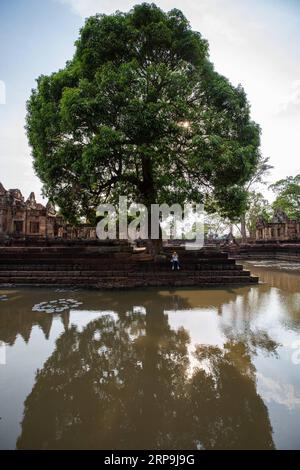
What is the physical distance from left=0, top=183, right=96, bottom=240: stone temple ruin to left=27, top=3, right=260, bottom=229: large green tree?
9018 mm

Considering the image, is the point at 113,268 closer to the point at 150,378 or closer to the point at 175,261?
the point at 175,261

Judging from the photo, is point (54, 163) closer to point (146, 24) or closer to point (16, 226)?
point (146, 24)

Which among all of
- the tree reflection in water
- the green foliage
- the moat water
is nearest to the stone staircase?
the moat water

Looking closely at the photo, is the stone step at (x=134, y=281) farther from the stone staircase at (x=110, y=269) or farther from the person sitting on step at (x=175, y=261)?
the person sitting on step at (x=175, y=261)

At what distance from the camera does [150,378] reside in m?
3.63

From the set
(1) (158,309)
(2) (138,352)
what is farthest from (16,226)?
(2) (138,352)

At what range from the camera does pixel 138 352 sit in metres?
4.52

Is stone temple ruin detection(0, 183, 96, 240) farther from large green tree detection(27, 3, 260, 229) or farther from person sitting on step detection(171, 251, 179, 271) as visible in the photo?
person sitting on step detection(171, 251, 179, 271)

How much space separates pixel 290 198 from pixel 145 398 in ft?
156

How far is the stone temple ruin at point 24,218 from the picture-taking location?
21.3 meters

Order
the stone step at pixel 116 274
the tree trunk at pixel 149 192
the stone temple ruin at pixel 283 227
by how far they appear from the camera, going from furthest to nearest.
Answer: the stone temple ruin at pixel 283 227 < the tree trunk at pixel 149 192 < the stone step at pixel 116 274

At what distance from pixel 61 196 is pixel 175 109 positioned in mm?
6558

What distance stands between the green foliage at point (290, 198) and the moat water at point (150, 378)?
41068 millimetres

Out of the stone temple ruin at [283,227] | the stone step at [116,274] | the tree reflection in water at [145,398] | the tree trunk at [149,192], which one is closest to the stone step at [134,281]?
the stone step at [116,274]
